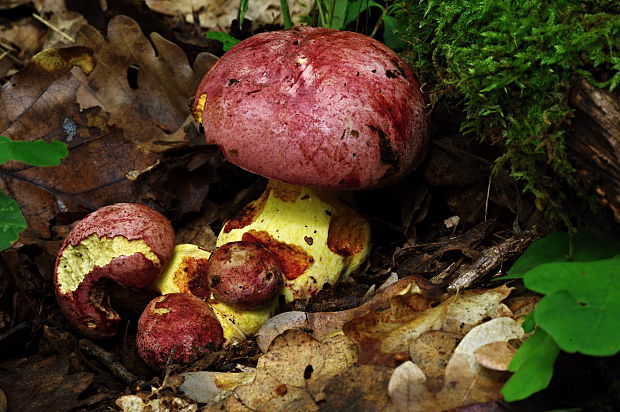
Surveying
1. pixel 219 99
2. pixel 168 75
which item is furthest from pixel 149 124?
pixel 219 99

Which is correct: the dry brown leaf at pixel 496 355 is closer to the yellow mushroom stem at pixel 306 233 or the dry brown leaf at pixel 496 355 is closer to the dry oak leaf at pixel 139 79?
the yellow mushroom stem at pixel 306 233

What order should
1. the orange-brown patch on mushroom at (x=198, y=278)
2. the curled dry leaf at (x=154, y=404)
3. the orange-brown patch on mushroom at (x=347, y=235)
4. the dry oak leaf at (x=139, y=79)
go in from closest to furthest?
the curled dry leaf at (x=154, y=404)
the orange-brown patch on mushroom at (x=198, y=278)
the orange-brown patch on mushroom at (x=347, y=235)
the dry oak leaf at (x=139, y=79)

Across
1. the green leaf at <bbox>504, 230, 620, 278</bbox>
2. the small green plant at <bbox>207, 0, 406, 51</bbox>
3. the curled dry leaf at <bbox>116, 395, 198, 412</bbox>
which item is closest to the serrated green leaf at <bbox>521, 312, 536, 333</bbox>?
the green leaf at <bbox>504, 230, 620, 278</bbox>

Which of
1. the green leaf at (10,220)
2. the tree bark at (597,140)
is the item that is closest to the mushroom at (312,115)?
the tree bark at (597,140)

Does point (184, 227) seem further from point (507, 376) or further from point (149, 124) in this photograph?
point (507, 376)

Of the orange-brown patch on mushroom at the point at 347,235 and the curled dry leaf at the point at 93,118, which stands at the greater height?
the curled dry leaf at the point at 93,118

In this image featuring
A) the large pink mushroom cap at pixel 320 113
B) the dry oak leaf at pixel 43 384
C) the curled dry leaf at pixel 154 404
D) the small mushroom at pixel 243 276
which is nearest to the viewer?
the curled dry leaf at pixel 154 404

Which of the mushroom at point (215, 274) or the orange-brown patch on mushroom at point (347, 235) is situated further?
the orange-brown patch on mushroom at point (347, 235)

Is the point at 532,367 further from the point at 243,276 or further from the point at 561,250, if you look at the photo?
the point at 243,276
